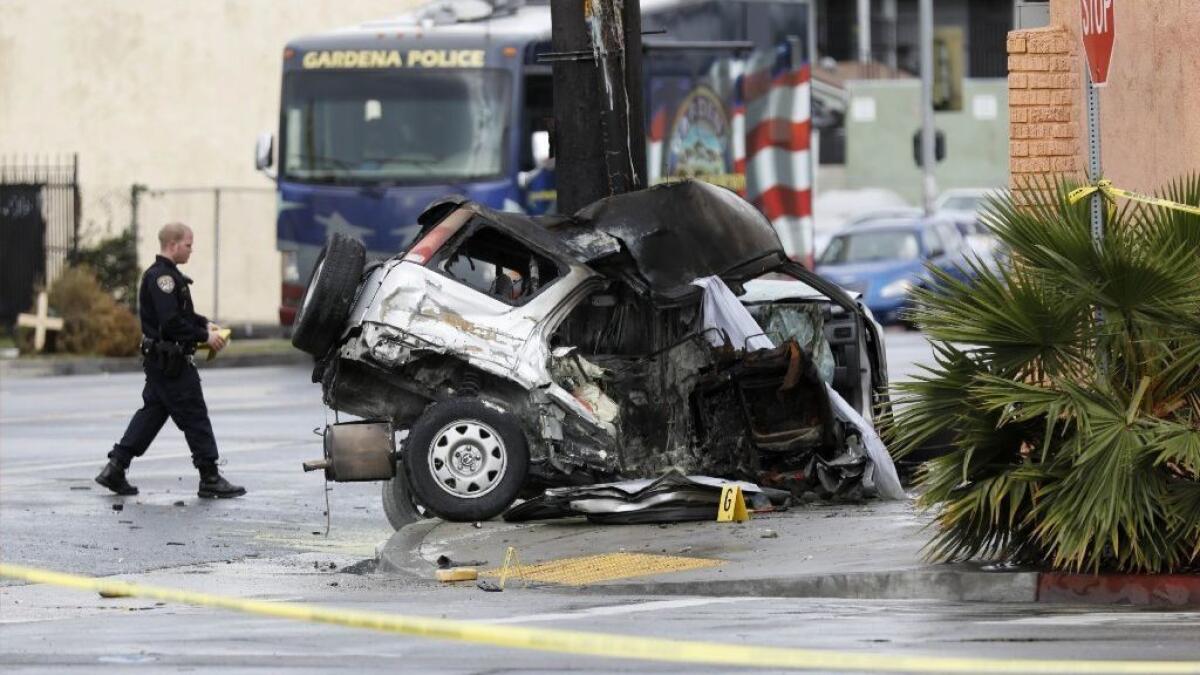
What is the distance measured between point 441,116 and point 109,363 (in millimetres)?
6125

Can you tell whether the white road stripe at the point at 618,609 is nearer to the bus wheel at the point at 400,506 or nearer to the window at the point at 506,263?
the window at the point at 506,263

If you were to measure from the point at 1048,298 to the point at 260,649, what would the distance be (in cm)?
361

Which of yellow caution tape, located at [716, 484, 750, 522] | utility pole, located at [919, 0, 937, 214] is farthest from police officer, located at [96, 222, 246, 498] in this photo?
utility pole, located at [919, 0, 937, 214]

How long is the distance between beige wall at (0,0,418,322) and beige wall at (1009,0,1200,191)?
27633 mm

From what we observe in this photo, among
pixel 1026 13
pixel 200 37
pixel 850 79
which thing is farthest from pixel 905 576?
pixel 850 79

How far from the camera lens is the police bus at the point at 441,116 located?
24.4 metres

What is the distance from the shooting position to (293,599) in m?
10.0

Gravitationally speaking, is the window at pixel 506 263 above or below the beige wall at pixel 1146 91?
below

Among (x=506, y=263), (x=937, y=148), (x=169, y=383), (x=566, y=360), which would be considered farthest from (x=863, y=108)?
(x=566, y=360)

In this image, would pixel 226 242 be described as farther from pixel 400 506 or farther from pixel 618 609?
pixel 618 609

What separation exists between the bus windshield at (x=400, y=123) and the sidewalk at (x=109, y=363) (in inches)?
123

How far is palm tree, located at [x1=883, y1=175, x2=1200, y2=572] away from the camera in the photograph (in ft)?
30.3

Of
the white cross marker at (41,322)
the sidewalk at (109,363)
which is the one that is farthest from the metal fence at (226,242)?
the white cross marker at (41,322)

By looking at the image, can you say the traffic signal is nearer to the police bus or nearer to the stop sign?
the police bus
